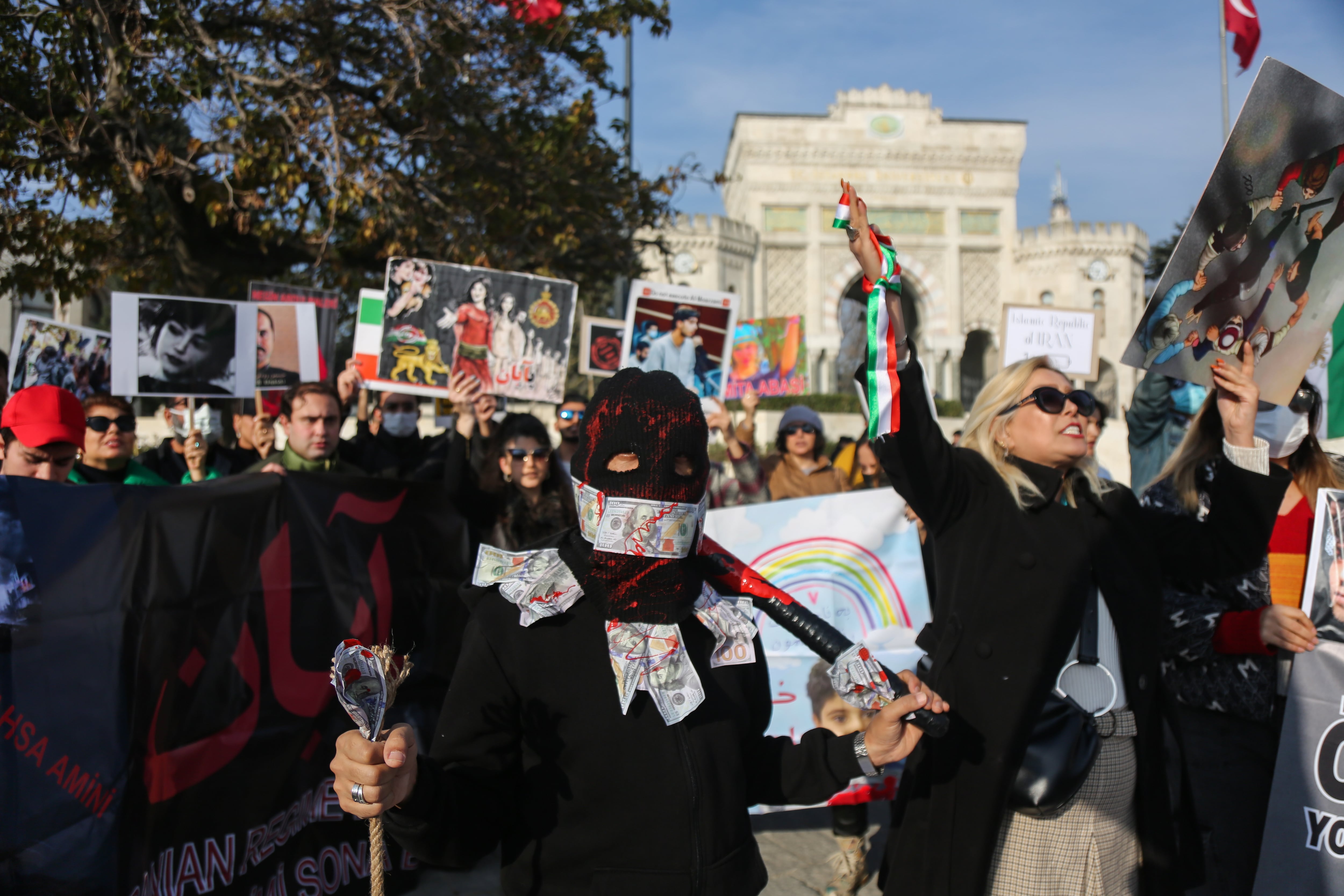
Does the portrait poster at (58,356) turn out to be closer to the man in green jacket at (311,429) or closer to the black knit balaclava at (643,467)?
the man in green jacket at (311,429)

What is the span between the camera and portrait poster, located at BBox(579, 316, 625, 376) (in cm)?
636

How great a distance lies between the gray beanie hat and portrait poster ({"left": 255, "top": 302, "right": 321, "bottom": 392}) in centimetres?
270

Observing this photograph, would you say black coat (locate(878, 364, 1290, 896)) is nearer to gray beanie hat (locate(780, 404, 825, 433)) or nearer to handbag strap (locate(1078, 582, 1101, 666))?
handbag strap (locate(1078, 582, 1101, 666))

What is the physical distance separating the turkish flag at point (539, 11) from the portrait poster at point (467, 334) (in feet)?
14.1

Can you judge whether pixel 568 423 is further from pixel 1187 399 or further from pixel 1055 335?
pixel 1187 399

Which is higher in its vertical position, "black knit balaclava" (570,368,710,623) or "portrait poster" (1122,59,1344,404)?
"portrait poster" (1122,59,1344,404)

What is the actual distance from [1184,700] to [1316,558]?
588 millimetres

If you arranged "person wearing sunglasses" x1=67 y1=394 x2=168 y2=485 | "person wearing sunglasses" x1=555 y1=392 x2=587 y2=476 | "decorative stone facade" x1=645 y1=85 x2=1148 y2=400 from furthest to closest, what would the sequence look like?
"decorative stone facade" x1=645 y1=85 x2=1148 y2=400, "person wearing sunglasses" x1=555 y1=392 x2=587 y2=476, "person wearing sunglasses" x1=67 y1=394 x2=168 y2=485

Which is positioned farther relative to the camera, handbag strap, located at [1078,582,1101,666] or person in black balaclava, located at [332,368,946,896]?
handbag strap, located at [1078,582,1101,666]

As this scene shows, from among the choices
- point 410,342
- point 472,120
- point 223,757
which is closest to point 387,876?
point 223,757

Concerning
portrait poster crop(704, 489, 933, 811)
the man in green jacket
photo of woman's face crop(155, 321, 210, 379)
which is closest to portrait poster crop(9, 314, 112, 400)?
photo of woman's face crop(155, 321, 210, 379)

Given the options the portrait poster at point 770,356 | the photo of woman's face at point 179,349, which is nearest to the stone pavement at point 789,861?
the photo of woman's face at point 179,349

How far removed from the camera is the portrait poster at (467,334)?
5090 millimetres

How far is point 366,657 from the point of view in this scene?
1306 mm
